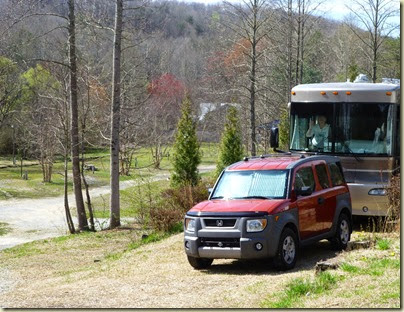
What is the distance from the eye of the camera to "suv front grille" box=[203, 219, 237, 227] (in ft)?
36.1

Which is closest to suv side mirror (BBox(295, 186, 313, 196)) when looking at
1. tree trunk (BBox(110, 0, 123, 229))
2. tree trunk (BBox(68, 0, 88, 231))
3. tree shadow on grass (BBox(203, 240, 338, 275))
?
tree shadow on grass (BBox(203, 240, 338, 275))

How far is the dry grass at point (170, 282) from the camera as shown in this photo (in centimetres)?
843

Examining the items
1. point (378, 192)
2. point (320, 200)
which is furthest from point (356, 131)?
point (320, 200)

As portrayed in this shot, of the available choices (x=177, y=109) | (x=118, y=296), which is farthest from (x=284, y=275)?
(x=177, y=109)

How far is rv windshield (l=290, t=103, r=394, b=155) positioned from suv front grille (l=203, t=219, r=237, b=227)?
5.54 m

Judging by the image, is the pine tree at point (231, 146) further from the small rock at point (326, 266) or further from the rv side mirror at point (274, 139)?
the small rock at point (326, 266)

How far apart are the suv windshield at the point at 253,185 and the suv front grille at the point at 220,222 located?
0.95m

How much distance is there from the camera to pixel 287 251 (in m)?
11.2

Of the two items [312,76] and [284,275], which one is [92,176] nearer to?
[312,76]

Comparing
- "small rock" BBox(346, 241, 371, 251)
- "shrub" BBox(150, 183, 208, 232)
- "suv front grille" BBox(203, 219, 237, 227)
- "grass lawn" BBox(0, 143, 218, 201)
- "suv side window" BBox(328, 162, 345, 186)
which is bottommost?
"grass lawn" BBox(0, 143, 218, 201)

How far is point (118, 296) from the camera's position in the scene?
9953mm

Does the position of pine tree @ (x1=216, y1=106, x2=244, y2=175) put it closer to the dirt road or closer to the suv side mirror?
the dirt road

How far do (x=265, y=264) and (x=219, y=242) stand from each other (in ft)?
4.21

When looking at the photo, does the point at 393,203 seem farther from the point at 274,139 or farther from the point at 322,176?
the point at 274,139
